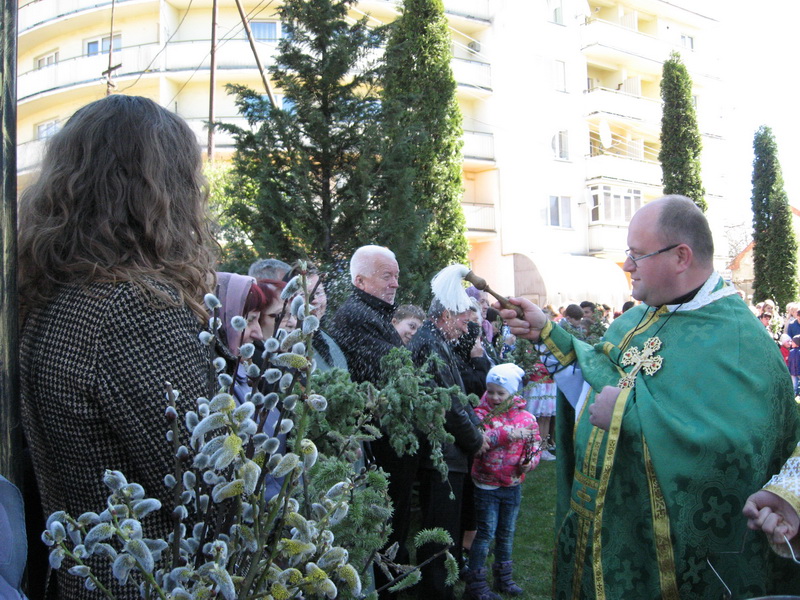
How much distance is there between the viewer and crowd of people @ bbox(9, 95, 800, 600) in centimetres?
145

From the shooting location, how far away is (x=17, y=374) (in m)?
1.50

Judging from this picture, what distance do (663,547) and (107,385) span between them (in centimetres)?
230

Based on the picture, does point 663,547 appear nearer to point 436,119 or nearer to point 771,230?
point 436,119

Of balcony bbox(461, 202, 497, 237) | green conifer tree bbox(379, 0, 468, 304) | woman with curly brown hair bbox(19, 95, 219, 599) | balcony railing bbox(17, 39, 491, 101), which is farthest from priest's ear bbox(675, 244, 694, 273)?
balcony bbox(461, 202, 497, 237)

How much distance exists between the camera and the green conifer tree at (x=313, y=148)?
7.61 m

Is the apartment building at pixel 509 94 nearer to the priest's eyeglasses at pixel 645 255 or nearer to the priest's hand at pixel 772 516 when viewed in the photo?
the priest's eyeglasses at pixel 645 255

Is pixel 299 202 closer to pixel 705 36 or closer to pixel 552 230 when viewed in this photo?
pixel 552 230

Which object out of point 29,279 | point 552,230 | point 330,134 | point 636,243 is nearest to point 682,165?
point 552,230

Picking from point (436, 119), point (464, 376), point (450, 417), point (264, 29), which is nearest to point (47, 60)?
point (264, 29)

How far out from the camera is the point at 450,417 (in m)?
4.64

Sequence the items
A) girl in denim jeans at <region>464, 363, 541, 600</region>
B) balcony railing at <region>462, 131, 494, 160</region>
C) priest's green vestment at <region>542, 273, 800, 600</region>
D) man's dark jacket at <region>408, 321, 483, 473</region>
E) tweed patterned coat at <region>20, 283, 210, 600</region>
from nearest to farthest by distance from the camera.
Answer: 1. tweed patterned coat at <region>20, 283, 210, 600</region>
2. priest's green vestment at <region>542, 273, 800, 600</region>
3. man's dark jacket at <region>408, 321, 483, 473</region>
4. girl in denim jeans at <region>464, 363, 541, 600</region>
5. balcony railing at <region>462, 131, 494, 160</region>

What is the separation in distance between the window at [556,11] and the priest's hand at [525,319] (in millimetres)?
27946

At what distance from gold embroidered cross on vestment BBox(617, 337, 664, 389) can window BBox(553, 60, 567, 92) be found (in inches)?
1051

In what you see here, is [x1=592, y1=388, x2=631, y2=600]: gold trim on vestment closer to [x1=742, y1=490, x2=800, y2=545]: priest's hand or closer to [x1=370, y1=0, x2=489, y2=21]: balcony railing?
[x1=742, y1=490, x2=800, y2=545]: priest's hand
